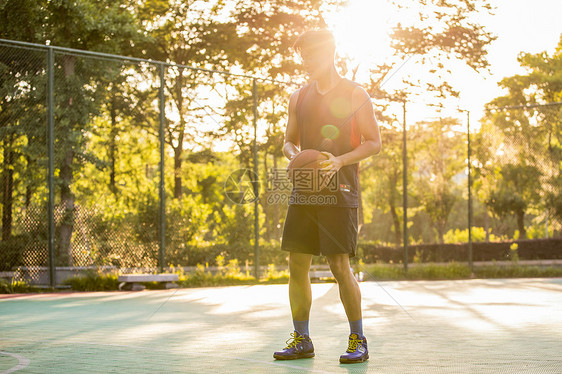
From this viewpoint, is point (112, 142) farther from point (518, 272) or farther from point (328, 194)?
point (328, 194)

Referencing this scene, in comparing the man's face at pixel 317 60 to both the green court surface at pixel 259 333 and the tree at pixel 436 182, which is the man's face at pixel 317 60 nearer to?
the green court surface at pixel 259 333

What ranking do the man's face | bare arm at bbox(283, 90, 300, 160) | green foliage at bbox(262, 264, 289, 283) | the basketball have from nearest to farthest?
the basketball
the man's face
bare arm at bbox(283, 90, 300, 160)
green foliage at bbox(262, 264, 289, 283)

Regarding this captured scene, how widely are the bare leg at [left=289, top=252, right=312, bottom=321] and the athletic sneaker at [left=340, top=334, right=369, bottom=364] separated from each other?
1.04ft

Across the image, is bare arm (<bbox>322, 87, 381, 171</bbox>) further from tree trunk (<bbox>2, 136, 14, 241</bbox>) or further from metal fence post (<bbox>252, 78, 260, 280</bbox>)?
tree trunk (<bbox>2, 136, 14, 241</bbox>)

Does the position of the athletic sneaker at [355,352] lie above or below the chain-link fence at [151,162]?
below

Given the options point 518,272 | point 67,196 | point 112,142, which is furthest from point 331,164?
point 112,142

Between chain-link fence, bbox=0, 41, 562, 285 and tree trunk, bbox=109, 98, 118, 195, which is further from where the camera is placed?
tree trunk, bbox=109, 98, 118, 195

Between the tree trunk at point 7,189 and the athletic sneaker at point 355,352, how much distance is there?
905cm

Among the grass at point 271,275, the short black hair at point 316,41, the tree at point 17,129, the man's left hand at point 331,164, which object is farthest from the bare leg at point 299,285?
the tree at point 17,129

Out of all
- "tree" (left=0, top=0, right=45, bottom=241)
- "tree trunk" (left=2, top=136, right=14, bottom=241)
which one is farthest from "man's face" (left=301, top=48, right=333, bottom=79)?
"tree trunk" (left=2, top=136, right=14, bottom=241)

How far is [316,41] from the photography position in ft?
13.1

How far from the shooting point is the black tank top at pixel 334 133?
390cm

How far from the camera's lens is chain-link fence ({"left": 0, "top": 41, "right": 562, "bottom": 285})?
36.4ft

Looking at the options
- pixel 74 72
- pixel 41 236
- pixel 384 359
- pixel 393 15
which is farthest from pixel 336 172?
pixel 393 15
